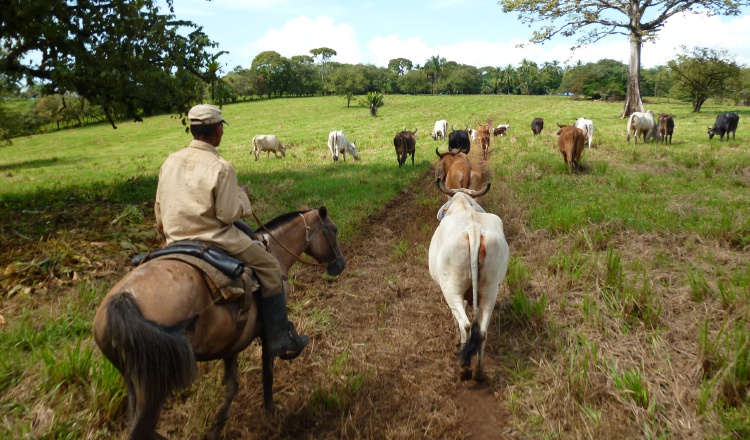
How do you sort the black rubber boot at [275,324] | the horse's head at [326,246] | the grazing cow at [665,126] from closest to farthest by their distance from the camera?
the black rubber boot at [275,324], the horse's head at [326,246], the grazing cow at [665,126]

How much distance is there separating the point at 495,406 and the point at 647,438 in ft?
3.78

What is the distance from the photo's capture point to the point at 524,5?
2775 centimetres

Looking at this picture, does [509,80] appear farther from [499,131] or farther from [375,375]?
[375,375]

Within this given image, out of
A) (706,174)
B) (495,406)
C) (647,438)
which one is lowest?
(495,406)

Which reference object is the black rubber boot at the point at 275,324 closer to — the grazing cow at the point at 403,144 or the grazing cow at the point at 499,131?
the grazing cow at the point at 403,144

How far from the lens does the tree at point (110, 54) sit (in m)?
8.52

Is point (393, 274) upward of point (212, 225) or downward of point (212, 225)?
downward

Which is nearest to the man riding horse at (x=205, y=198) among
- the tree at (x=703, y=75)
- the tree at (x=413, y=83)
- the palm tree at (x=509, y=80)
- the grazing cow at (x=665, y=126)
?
the grazing cow at (x=665, y=126)

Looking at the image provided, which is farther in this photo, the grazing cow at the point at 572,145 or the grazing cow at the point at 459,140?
the grazing cow at the point at 459,140

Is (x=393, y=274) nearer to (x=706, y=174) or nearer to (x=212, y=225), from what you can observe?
(x=212, y=225)

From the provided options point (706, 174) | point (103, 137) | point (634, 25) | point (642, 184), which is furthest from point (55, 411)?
point (103, 137)

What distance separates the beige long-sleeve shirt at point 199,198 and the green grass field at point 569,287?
1.47m

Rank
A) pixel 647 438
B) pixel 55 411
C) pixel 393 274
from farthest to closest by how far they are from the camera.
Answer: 1. pixel 393 274
2. pixel 55 411
3. pixel 647 438

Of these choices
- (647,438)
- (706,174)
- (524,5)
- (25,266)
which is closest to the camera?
(647,438)
